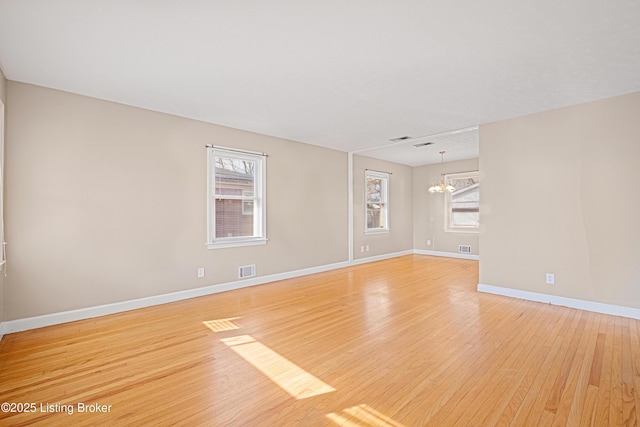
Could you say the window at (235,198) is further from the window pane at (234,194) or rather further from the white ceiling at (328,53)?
the white ceiling at (328,53)

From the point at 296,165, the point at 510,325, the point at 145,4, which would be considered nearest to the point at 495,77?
the point at 510,325

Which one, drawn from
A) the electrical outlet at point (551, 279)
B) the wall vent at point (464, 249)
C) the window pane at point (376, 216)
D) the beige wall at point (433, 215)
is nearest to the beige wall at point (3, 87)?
the window pane at point (376, 216)

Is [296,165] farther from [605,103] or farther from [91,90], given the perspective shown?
[605,103]

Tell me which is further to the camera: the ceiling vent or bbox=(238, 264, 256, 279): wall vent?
the ceiling vent

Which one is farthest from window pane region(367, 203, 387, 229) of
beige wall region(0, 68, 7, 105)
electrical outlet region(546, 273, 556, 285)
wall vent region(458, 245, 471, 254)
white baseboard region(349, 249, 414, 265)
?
beige wall region(0, 68, 7, 105)

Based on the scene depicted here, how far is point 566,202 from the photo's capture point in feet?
13.0

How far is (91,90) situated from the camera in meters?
3.44

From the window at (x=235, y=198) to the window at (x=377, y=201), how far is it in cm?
302

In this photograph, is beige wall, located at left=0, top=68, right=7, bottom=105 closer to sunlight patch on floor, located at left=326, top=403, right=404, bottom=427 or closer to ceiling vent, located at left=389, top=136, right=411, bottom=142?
sunlight patch on floor, located at left=326, top=403, right=404, bottom=427

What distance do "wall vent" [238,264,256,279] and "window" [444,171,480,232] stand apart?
5417 mm

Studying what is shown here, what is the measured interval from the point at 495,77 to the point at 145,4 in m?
3.12

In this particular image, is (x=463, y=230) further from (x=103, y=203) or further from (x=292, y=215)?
(x=103, y=203)

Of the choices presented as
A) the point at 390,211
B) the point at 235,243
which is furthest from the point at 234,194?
the point at 390,211

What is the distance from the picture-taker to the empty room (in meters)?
2.07
